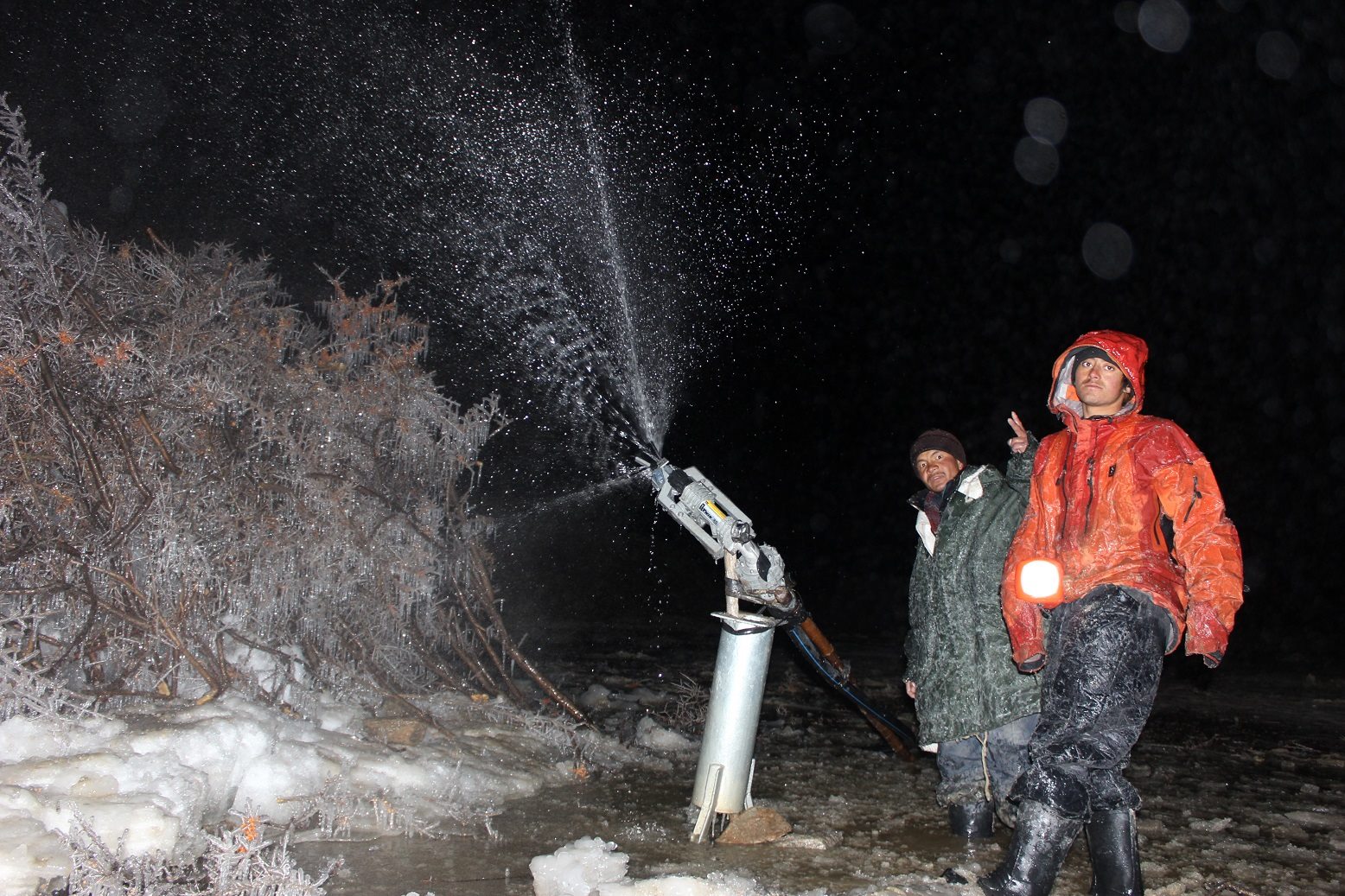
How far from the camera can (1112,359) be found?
3.06 m

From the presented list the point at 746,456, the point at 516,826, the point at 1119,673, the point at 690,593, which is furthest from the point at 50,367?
the point at 746,456

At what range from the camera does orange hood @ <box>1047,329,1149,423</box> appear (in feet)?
10.00

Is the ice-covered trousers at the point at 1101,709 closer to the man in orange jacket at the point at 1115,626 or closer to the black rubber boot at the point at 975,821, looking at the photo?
the man in orange jacket at the point at 1115,626

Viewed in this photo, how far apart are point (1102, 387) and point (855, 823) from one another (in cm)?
217

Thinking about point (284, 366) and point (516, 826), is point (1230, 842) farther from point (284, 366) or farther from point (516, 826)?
point (284, 366)

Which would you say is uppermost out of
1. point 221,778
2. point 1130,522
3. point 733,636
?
point 1130,522

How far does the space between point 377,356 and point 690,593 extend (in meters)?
17.0

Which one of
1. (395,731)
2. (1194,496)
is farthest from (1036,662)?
(395,731)

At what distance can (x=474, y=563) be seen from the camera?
5363 millimetres

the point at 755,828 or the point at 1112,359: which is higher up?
the point at 1112,359

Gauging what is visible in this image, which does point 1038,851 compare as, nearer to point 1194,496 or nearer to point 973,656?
point 973,656

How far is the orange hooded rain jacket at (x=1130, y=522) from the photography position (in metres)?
2.64

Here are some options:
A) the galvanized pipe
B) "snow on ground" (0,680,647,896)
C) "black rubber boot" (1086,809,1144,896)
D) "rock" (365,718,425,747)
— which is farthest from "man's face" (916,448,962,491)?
"rock" (365,718,425,747)

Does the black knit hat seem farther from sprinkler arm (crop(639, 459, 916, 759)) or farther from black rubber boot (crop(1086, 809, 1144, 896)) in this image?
black rubber boot (crop(1086, 809, 1144, 896))
